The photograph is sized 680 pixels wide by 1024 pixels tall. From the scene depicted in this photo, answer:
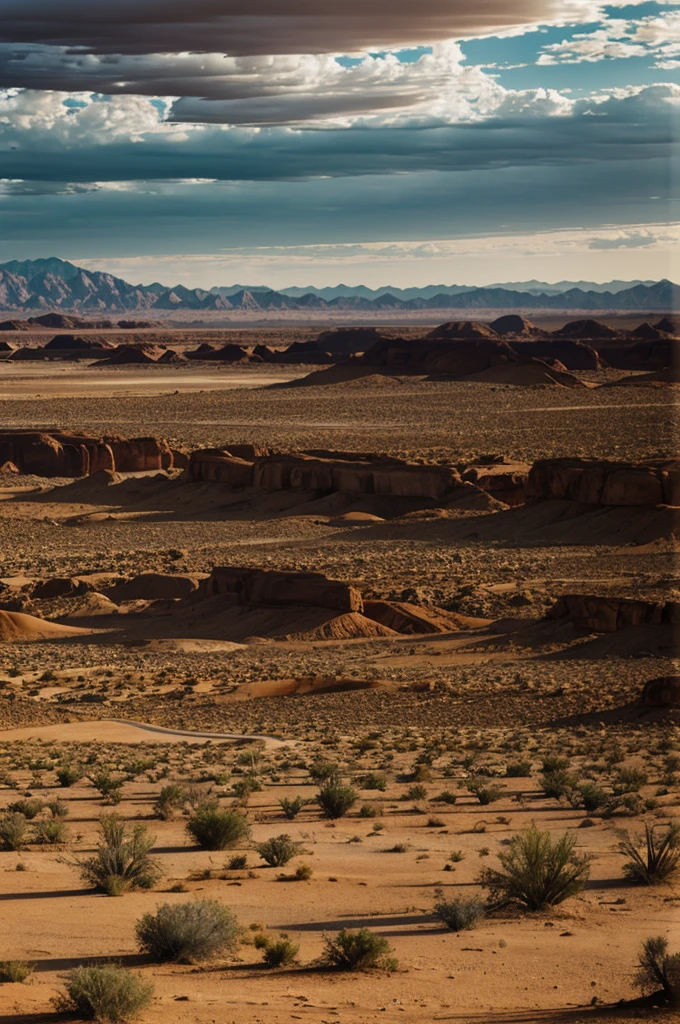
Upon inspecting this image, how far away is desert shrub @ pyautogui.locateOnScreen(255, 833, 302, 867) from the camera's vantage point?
16516 millimetres

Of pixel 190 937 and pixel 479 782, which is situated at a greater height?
pixel 190 937

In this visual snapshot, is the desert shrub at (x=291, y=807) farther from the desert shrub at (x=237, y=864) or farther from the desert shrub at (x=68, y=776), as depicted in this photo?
the desert shrub at (x=68, y=776)

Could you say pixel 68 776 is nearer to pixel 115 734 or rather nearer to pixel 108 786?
pixel 108 786

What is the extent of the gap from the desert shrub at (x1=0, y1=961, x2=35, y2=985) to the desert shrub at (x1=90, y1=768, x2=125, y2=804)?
28.7ft

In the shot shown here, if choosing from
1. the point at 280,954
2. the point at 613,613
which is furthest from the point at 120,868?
the point at 613,613

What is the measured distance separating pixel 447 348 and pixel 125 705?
149 meters

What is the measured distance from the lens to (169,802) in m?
19.8

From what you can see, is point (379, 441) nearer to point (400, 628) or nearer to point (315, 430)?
point (315, 430)

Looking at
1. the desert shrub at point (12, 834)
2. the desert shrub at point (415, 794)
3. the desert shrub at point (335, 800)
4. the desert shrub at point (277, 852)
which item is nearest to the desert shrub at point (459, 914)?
the desert shrub at point (277, 852)

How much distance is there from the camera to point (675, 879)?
15.5 metres

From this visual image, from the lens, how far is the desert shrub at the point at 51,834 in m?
17.9

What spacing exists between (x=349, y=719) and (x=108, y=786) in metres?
8.43

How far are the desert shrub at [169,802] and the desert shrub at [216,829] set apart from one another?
1.82 m

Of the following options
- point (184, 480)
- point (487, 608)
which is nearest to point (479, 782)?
point (487, 608)
